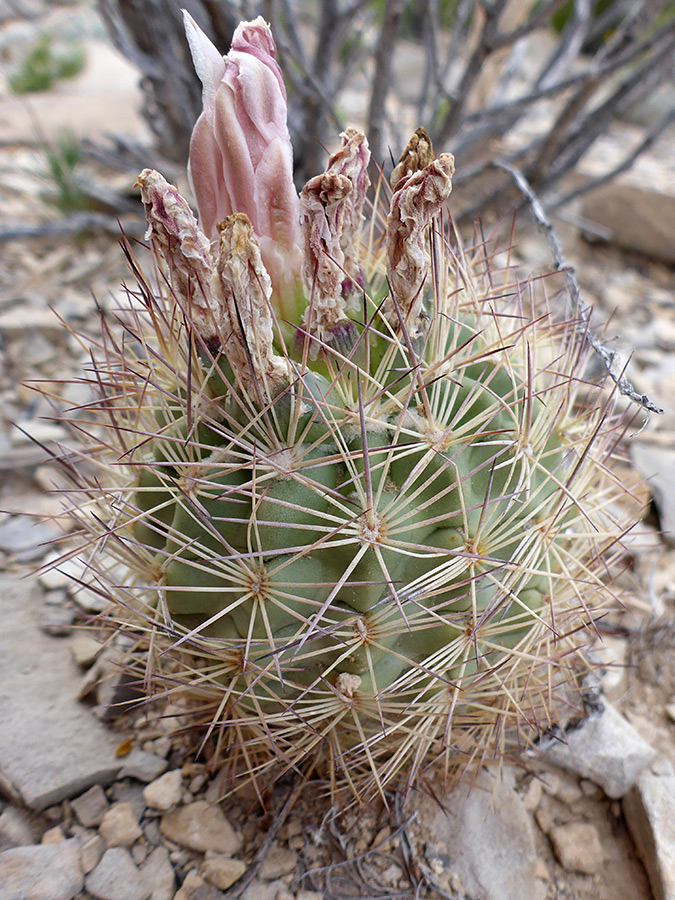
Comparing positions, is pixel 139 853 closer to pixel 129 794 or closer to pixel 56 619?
pixel 129 794

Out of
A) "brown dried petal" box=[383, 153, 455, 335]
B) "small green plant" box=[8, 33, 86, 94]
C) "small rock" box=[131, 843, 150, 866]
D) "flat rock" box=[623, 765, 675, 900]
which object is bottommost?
"small rock" box=[131, 843, 150, 866]

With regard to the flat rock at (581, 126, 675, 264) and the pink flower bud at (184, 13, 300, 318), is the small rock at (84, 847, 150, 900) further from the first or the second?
the flat rock at (581, 126, 675, 264)

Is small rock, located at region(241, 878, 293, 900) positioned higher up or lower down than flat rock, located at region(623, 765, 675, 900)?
lower down

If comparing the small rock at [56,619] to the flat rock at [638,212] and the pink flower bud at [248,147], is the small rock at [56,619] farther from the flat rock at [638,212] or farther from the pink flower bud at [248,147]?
the flat rock at [638,212]

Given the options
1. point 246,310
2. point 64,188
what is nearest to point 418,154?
point 246,310

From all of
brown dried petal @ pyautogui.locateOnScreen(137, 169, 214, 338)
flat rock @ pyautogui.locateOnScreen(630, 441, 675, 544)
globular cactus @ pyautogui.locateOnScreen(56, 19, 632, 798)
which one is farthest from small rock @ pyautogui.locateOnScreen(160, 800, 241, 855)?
flat rock @ pyautogui.locateOnScreen(630, 441, 675, 544)

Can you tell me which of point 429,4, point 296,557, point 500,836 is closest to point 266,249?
point 296,557

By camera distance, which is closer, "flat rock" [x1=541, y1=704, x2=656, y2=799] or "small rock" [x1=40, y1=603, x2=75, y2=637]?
"flat rock" [x1=541, y1=704, x2=656, y2=799]
